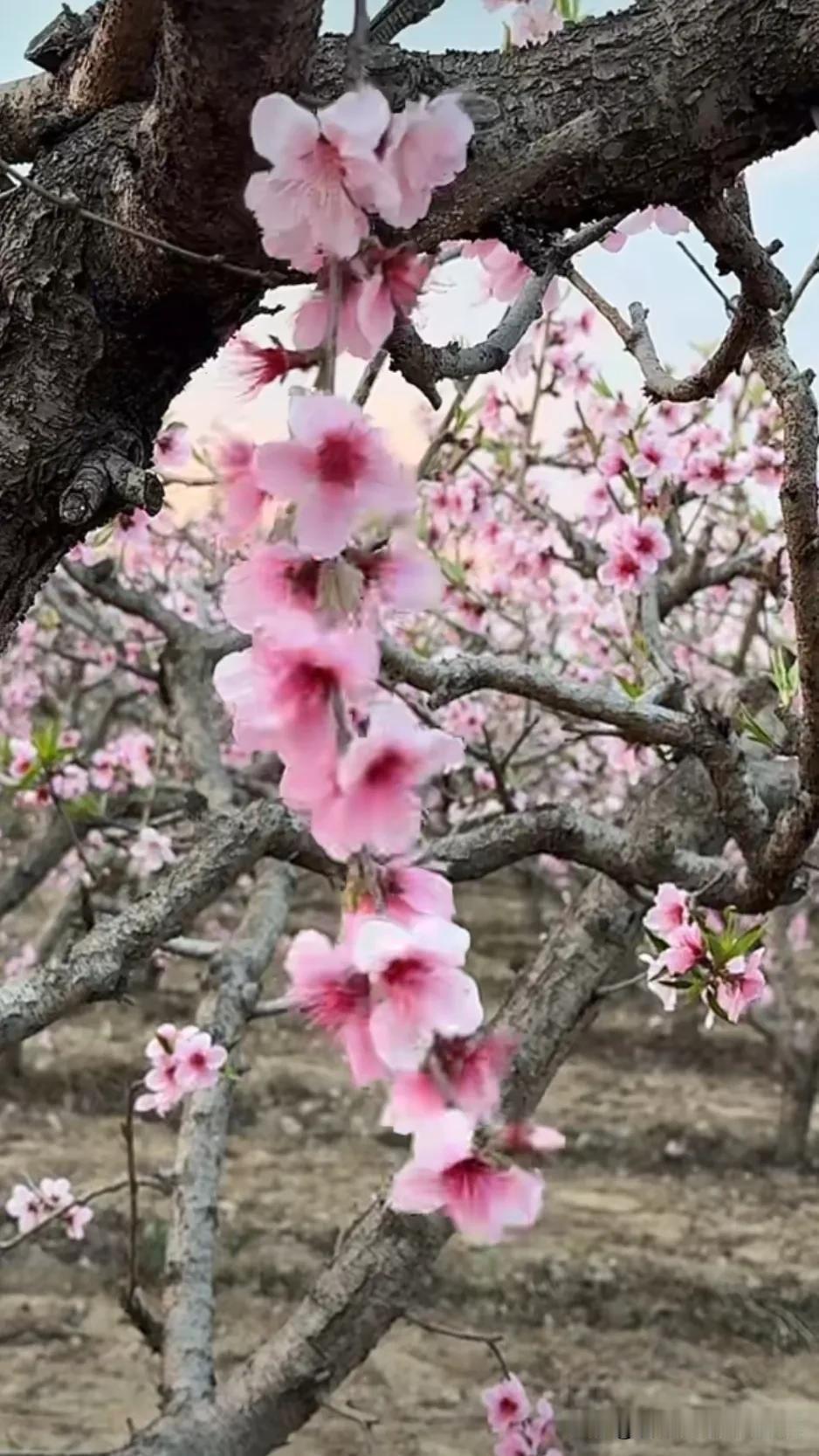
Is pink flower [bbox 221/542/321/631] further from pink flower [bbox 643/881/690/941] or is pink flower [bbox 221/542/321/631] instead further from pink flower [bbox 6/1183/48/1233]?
pink flower [bbox 6/1183/48/1233]

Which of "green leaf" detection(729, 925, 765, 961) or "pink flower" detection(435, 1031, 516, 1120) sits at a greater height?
"green leaf" detection(729, 925, 765, 961)

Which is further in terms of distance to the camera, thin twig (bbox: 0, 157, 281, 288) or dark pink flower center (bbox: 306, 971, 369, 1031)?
thin twig (bbox: 0, 157, 281, 288)

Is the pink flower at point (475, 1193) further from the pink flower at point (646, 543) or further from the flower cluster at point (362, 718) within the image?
the pink flower at point (646, 543)

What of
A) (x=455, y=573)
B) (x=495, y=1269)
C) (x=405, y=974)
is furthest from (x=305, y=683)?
(x=495, y=1269)

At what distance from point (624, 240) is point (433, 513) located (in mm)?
2627

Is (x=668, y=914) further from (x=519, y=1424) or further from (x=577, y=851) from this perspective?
(x=519, y=1424)

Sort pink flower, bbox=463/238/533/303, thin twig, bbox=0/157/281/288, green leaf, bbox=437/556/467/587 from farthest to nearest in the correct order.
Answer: green leaf, bbox=437/556/467/587
pink flower, bbox=463/238/533/303
thin twig, bbox=0/157/281/288

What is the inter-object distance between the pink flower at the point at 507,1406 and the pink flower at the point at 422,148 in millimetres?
2052

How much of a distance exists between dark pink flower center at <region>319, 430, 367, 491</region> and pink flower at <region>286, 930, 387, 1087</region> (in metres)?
0.18

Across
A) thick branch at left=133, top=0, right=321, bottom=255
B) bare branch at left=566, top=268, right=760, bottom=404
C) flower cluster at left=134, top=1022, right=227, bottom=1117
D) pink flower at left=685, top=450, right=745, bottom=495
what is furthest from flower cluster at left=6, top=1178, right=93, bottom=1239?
thick branch at left=133, top=0, right=321, bottom=255

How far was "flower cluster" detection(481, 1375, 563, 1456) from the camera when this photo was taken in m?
2.23

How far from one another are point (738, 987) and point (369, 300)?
1.24 metres

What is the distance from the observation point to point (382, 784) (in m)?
0.57

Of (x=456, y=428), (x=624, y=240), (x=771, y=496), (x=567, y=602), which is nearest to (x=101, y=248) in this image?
(x=624, y=240)
